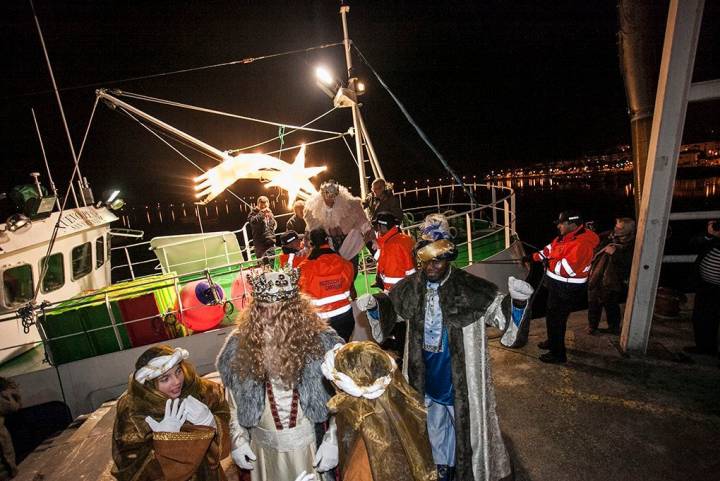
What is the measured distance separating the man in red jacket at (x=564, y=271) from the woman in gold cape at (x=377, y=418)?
9.95ft

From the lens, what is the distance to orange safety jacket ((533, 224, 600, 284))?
13.9ft

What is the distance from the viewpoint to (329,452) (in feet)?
7.11

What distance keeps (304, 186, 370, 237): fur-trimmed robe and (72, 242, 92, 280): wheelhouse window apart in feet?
18.7

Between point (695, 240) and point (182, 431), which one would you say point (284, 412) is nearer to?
point (182, 431)

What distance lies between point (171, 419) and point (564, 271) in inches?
169

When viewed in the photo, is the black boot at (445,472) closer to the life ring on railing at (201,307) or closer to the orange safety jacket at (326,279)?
the orange safety jacket at (326,279)

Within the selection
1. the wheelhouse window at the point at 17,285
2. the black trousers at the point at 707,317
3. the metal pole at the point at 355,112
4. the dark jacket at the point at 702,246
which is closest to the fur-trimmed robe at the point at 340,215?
the metal pole at the point at 355,112

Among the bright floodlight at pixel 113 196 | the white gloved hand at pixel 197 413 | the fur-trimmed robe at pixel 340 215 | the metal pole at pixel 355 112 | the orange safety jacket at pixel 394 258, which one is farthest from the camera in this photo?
the bright floodlight at pixel 113 196

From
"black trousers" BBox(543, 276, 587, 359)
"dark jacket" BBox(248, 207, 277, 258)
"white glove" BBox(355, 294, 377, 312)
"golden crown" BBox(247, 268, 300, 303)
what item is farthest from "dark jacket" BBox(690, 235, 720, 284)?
"dark jacket" BBox(248, 207, 277, 258)

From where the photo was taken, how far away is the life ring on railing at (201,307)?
5992 millimetres

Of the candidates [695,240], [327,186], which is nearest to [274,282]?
[327,186]

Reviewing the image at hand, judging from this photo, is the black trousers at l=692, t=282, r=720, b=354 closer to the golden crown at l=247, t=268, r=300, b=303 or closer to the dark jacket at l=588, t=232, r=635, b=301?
the dark jacket at l=588, t=232, r=635, b=301

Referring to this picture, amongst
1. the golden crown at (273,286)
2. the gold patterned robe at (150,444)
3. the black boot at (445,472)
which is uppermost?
the golden crown at (273,286)

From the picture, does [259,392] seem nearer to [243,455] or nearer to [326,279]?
[243,455]
